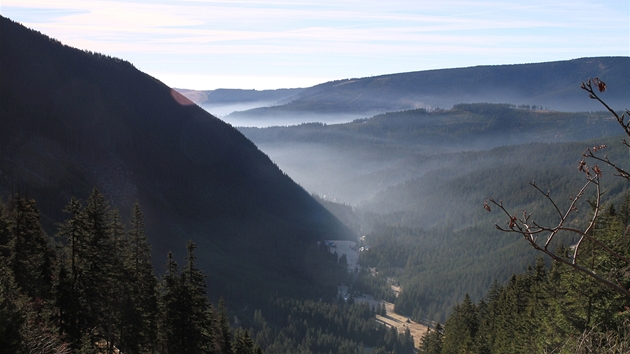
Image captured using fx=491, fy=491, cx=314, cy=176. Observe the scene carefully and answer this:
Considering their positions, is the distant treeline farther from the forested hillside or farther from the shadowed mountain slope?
the shadowed mountain slope

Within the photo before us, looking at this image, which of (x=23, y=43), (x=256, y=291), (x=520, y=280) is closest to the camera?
(x=520, y=280)

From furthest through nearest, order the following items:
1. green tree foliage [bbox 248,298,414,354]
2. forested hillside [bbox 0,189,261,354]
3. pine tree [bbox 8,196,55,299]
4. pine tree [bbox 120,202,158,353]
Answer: green tree foliage [bbox 248,298,414,354], pine tree [bbox 120,202,158,353], pine tree [bbox 8,196,55,299], forested hillside [bbox 0,189,261,354]

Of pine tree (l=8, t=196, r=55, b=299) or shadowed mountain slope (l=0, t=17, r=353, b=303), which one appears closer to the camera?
pine tree (l=8, t=196, r=55, b=299)

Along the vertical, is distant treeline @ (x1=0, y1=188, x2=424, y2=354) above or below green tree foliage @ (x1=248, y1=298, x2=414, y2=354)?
above

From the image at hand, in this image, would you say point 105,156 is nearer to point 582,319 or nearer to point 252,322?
point 252,322

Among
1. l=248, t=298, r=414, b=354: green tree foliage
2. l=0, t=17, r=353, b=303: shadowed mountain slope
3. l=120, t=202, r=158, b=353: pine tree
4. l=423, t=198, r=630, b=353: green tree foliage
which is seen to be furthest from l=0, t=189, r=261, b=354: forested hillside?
l=0, t=17, r=353, b=303: shadowed mountain slope

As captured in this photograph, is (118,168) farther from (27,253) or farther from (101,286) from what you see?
(101,286)

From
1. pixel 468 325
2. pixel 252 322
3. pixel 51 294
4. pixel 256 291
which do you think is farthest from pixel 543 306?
pixel 256 291

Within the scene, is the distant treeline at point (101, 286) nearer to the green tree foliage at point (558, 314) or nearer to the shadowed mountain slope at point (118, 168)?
the green tree foliage at point (558, 314)

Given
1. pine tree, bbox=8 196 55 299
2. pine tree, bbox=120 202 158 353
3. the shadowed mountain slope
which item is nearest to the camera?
pine tree, bbox=8 196 55 299
